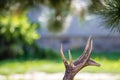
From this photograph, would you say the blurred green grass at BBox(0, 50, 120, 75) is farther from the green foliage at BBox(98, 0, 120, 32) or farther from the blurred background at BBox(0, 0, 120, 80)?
the green foliage at BBox(98, 0, 120, 32)

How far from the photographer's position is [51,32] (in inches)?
363

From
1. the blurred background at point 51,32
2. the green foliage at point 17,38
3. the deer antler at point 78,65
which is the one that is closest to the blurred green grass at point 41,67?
the blurred background at point 51,32

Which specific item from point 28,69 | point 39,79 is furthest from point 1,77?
point 28,69

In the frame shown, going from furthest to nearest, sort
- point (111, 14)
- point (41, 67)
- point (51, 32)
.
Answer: point (41, 67)
point (51, 32)
point (111, 14)

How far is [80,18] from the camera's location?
8.87 m

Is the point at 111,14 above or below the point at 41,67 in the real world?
below

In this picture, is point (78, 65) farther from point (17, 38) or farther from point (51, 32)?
point (17, 38)

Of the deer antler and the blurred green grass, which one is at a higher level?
the blurred green grass

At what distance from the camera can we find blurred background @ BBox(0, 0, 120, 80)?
7.02 meters

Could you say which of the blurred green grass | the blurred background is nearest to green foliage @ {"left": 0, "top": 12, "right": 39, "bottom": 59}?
the blurred background

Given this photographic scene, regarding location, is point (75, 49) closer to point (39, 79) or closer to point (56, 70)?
point (56, 70)

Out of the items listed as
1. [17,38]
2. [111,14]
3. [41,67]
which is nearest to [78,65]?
[111,14]

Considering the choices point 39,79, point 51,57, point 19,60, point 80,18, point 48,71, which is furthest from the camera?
point 51,57

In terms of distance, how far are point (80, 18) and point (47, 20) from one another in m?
0.56
